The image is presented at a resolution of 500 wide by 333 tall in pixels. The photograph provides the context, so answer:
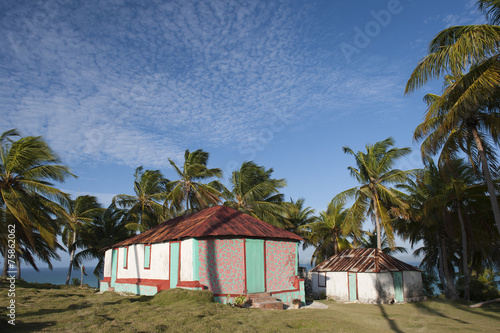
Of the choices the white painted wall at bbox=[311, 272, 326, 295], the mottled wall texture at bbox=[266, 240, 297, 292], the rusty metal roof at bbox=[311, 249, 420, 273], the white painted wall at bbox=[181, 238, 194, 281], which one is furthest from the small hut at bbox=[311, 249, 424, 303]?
the white painted wall at bbox=[181, 238, 194, 281]

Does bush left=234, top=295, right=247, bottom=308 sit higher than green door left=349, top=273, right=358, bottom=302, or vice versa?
bush left=234, top=295, right=247, bottom=308

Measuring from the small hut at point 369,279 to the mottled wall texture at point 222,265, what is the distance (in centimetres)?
957

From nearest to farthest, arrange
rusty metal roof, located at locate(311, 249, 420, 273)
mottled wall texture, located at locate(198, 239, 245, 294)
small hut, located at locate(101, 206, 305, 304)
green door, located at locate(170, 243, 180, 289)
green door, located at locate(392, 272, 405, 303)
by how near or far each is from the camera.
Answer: mottled wall texture, located at locate(198, 239, 245, 294)
small hut, located at locate(101, 206, 305, 304)
green door, located at locate(170, 243, 180, 289)
green door, located at locate(392, 272, 405, 303)
rusty metal roof, located at locate(311, 249, 420, 273)

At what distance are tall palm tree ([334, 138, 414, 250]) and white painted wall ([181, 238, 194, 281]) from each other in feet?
42.7

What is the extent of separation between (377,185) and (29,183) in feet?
67.9

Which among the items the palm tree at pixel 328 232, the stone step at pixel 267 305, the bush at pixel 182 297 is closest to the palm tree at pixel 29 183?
the bush at pixel 182 297

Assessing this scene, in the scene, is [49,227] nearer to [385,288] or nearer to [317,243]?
[385,288]

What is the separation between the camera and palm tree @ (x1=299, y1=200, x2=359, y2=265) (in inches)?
1164

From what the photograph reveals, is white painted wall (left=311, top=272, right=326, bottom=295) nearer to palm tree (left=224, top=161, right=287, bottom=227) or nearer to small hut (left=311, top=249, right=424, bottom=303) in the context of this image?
small hut (left=311, top=249, right=424, bottom=303)

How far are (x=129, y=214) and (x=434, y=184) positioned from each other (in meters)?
25.5

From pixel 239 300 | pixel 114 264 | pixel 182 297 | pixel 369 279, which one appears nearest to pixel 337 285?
pixel 369 279

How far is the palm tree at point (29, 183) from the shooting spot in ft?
49.6

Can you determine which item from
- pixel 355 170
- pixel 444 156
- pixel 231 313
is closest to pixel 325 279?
pixel 355 170

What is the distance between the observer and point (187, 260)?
14.8 m
